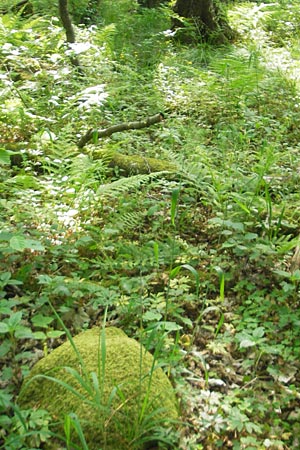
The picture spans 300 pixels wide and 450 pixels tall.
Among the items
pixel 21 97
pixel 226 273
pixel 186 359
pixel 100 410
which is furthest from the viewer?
pixel 21 97

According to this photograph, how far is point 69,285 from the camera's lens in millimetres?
2689

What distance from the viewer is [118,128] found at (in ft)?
15.2

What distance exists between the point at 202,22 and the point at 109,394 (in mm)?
7457

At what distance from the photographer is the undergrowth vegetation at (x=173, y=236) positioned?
86.8 inches

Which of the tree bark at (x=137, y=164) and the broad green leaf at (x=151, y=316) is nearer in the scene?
the broad green leaf at (x=151, y=316)

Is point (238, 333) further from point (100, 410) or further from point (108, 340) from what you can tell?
point (100, 410)

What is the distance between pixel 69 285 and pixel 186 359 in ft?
2.63

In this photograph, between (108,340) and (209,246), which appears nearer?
(108,340)

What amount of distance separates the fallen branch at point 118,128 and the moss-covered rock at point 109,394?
8.53 feet

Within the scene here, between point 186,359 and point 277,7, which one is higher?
point 277,7

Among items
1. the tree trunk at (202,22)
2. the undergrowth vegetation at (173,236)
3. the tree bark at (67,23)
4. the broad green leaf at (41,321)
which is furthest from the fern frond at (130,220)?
the tree trunk at (202,22)

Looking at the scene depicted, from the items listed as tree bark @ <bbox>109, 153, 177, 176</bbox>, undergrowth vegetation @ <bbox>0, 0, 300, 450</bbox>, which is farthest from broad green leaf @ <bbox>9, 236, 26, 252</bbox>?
tree bark @ <bbox>109, 153, 177, 176</bbox>

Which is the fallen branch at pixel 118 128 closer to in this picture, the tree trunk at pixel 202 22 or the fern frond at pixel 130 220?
the fern frond at pixel 130 220

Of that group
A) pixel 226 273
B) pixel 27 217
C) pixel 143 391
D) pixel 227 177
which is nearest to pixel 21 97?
pixel 27 217
